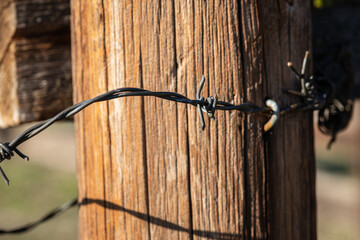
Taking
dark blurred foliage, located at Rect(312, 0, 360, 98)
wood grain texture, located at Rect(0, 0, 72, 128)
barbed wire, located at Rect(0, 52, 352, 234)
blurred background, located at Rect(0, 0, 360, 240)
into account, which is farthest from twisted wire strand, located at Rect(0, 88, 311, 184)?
dark blurred foliage, located at Rect(312, 0, 360, 98)

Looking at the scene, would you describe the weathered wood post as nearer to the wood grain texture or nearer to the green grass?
the wood grain texture

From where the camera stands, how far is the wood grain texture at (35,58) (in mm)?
1646

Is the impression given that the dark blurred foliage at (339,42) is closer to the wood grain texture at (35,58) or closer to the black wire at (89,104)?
the black wire at (89,104)

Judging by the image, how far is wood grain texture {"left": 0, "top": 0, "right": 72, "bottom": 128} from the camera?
1646 mm

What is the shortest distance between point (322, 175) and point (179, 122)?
31.5ft

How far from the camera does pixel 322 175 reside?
9992 millimetres

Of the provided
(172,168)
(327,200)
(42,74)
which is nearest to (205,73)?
(172,168)

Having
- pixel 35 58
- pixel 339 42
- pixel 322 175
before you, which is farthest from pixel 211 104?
pixel 322 175

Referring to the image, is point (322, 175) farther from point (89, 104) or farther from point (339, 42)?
point (89, 104)

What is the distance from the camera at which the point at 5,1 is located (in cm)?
165

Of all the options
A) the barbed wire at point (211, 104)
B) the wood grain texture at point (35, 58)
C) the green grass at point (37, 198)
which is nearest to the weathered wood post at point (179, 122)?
the barbed wire at point (211, 104)

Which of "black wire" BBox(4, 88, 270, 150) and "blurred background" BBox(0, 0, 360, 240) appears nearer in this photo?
"black wire" BBox(4, 88, 270, 150)

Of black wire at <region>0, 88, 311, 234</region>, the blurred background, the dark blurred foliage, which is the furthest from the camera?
the blurred background

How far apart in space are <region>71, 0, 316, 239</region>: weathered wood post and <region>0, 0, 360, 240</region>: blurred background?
1.93ft
